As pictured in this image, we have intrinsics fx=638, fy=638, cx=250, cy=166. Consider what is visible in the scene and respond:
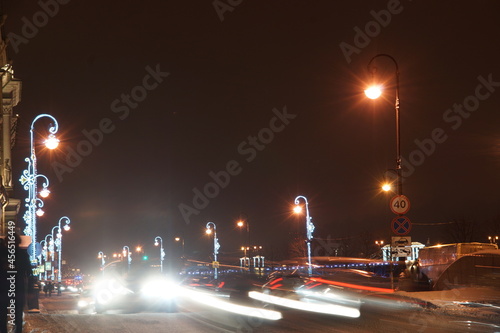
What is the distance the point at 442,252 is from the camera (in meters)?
31.7

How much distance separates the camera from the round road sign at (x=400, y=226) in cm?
1969

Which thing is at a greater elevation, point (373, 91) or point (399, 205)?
point (373, 91)

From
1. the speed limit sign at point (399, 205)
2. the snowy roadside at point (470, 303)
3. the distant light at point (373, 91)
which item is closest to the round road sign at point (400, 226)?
the speed limit sign at point (399, 205)

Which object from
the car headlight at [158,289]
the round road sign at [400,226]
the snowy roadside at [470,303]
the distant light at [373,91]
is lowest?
the snowy roadside at [470,303]

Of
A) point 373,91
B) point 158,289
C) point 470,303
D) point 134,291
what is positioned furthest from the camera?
point 373,91

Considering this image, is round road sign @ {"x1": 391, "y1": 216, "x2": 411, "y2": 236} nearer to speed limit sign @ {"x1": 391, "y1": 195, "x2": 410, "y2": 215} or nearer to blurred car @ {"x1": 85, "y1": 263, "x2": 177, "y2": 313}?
speed limit sign @ {"x1": 391, "y1": 195, "x2": 410, "y2": 215}

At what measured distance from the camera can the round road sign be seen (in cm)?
1969

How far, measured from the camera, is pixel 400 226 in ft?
64.7

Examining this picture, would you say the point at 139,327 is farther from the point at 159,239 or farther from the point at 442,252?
the point at 159,239

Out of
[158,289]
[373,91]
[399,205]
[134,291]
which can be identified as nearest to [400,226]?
[399,205]

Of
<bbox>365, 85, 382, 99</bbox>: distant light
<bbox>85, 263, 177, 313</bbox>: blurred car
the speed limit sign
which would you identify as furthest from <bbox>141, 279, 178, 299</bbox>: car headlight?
<bbox>365, 85, 382, 99</bbox>: distant light

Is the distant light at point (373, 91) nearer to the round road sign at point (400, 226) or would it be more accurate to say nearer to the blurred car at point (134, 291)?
the round road sign at point (400, 226)

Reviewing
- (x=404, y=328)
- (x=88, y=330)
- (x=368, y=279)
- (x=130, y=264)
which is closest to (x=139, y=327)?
(x=88, y=330)

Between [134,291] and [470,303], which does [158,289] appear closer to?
[134,291]
